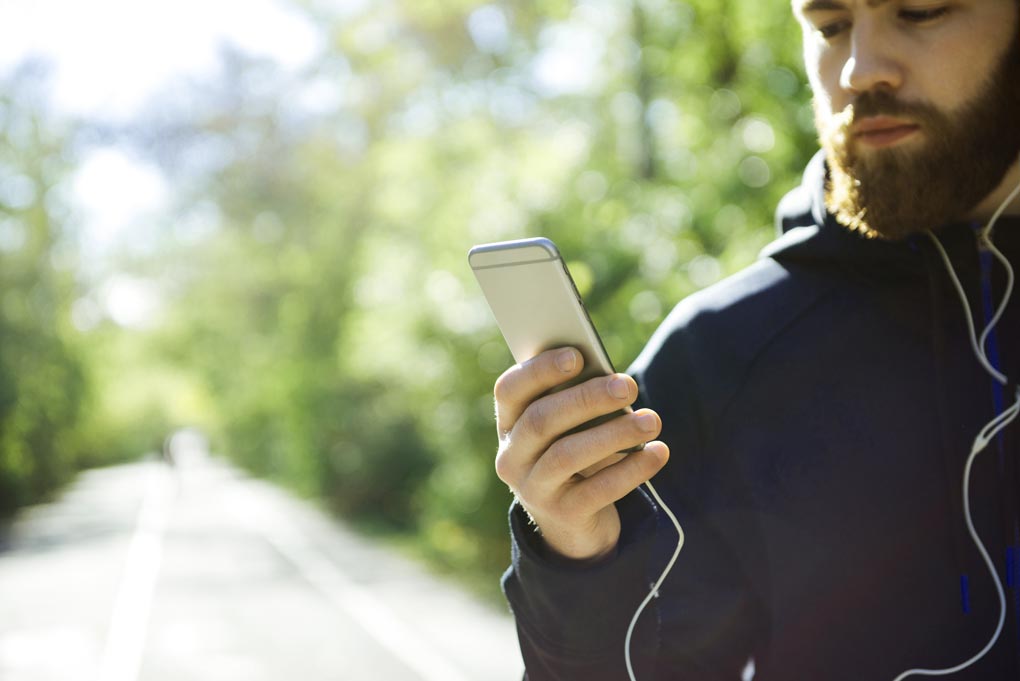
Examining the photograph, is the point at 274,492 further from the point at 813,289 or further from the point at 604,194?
the point at 813,289

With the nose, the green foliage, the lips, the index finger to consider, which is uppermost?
the green foliage

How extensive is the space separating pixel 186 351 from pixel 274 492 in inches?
1307

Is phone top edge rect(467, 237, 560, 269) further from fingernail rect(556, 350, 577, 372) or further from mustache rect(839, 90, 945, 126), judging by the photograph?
mustache rect(839, 90, 945, 126)

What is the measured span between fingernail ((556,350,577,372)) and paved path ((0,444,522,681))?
6590mm

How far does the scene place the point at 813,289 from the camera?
1.75m

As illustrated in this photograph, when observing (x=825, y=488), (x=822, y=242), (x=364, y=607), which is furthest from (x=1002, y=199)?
(x=364, y=607)

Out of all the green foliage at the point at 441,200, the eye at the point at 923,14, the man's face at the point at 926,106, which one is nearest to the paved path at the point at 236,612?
the green foliage at the point at 441,200

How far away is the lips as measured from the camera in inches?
63.4

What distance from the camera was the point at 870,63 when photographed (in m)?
1.60

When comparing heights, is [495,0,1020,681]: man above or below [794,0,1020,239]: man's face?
below

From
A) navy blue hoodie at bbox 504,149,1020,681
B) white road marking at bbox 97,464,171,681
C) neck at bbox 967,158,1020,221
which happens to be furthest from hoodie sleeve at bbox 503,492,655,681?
white road marking at bbox 97,464,171,681

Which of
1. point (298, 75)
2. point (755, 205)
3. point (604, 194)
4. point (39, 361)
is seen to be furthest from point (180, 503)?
point (755, 205)

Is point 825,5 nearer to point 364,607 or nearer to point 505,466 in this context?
point 505,466

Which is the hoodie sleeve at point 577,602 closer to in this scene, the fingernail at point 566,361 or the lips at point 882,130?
the fingernail at point 566,361
